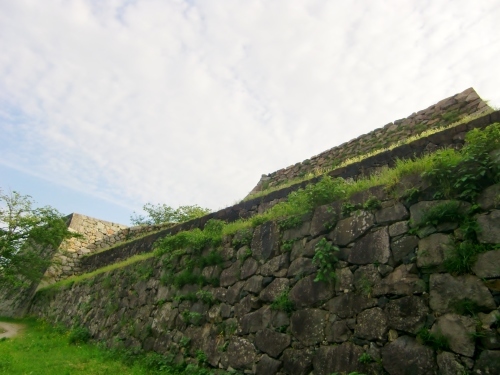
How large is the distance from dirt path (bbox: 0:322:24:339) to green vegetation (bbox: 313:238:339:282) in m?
12.0

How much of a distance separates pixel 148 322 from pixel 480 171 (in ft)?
23.5

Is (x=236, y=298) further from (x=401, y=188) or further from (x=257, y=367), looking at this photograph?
(x=401, y=188)

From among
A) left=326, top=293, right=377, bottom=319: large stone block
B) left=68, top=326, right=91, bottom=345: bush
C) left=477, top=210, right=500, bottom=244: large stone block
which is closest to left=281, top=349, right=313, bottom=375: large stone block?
left=326, top=293, right=377, bottom=319: large stone block

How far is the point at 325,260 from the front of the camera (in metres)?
5.16

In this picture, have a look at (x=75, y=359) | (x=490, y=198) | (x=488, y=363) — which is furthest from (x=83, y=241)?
(x=488, y=363)

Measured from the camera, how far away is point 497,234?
12.3 feet

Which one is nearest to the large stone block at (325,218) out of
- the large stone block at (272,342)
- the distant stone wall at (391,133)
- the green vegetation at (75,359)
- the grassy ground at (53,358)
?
the large stone block at (272,342)

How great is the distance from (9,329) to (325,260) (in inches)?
538

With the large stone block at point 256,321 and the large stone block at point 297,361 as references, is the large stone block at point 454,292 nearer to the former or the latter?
the large stone block at point 297,361

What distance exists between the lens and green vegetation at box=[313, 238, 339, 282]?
5.07 metres

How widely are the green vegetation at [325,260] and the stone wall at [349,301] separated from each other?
5 centimetres

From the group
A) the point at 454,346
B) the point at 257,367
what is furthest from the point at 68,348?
the point at 454,346

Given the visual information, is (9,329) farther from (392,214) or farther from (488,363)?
(488,363)

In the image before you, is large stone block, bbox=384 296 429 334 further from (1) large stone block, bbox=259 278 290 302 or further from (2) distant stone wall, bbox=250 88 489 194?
(2) distant stone wall, bbox=250 88 489 194
